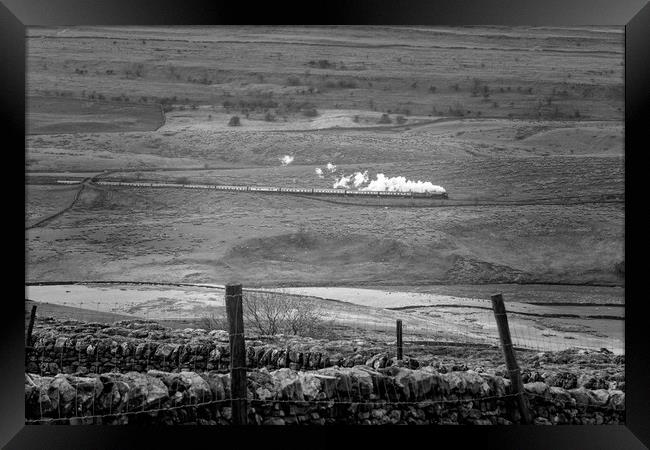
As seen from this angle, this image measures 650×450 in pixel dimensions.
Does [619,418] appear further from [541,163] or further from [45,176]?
[45,176]

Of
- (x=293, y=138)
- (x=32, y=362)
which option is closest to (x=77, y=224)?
(x=32, y=362)

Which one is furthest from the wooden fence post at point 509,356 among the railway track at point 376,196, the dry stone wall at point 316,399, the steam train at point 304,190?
the steam train at point 304,190

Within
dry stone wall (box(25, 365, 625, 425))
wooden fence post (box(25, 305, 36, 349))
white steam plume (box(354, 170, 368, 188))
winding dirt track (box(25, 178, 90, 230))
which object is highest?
white steam plume (box(354, 170, 368, 188))

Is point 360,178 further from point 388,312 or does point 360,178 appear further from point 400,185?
point 388,312

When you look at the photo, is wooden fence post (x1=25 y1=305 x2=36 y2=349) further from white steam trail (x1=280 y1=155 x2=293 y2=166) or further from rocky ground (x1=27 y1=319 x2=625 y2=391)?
white steam trail (x1=280 y1=155 x2=293 y2=166)

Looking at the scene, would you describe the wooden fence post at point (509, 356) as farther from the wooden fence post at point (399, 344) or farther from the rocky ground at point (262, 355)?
the wooden fence post at point (399, 344)

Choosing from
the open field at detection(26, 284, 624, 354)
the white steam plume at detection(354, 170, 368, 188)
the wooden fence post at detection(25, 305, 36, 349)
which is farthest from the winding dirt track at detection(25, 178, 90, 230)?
the white steam plume at detection(354, 170, 368, 188)

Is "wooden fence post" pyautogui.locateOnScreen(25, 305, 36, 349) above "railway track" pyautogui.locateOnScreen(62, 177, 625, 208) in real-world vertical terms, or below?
below
